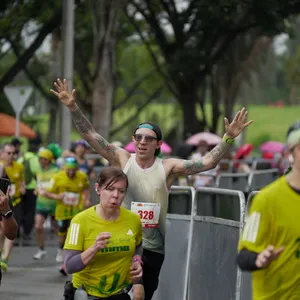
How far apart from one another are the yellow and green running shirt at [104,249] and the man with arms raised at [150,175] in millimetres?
1438

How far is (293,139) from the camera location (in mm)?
5691

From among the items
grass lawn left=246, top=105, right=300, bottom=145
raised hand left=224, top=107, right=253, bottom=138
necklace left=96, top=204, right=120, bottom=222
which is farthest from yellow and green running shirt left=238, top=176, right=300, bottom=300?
grass lawn left=246, top=105, right=300, bottom=145

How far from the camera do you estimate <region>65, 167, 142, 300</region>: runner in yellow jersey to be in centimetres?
688

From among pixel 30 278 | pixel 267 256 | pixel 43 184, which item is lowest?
pixel 30 278

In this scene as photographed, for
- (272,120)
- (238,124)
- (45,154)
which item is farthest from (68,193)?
(272,120)

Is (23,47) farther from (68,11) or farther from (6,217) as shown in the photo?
(6,217)

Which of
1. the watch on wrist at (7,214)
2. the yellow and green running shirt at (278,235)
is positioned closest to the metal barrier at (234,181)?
the watch on wrist at (7,214)

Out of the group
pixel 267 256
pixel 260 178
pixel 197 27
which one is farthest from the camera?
pixel 197 27

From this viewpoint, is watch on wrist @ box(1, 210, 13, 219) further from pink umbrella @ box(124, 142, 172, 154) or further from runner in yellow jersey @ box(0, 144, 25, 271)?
pink umbrella @ box(124, 142, 172, 154)

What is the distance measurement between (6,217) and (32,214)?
12543mm

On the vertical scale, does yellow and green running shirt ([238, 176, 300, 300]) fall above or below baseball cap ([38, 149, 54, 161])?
below

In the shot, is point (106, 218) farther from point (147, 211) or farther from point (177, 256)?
point (177, 256)

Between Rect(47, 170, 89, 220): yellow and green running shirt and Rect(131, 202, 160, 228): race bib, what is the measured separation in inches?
278

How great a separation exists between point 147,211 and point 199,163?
1.92 ft
